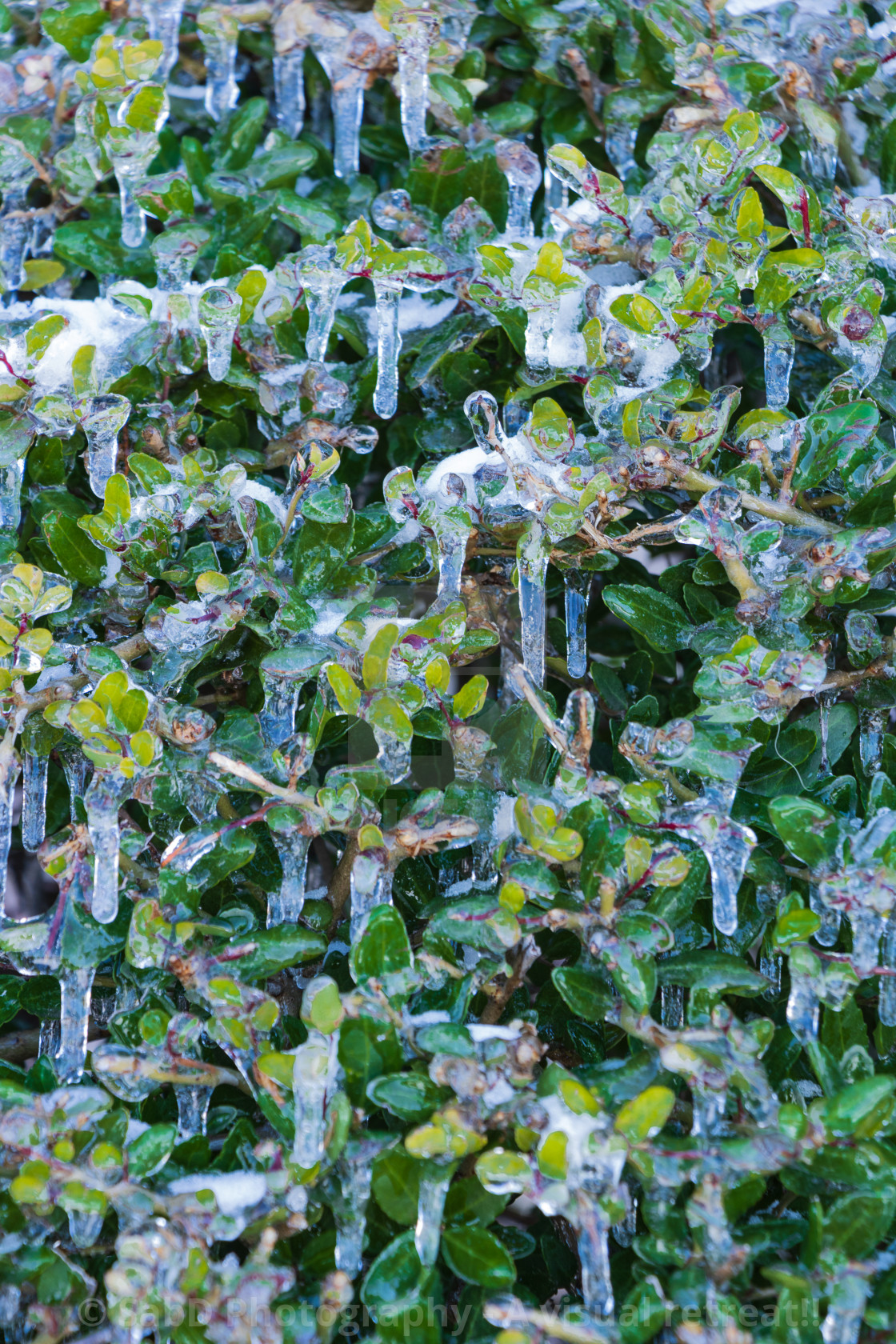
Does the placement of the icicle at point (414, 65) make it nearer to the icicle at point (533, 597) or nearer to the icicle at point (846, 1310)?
the icicle at point (533, 597)

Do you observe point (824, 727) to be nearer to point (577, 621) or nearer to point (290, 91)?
point (577, 621)

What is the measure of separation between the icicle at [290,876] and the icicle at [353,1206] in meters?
0.27

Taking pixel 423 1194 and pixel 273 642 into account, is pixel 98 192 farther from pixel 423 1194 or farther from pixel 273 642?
pixel 423 1194

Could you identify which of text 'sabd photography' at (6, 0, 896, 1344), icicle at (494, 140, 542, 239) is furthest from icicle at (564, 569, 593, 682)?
icicle at (494, 140, 542, 239)

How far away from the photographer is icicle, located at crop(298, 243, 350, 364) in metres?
1.37

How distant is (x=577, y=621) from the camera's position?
1461mm

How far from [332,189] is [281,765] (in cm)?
90

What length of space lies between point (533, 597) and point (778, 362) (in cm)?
43

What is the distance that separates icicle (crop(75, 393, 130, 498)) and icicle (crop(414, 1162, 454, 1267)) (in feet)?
2.69

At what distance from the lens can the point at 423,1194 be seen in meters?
1.04

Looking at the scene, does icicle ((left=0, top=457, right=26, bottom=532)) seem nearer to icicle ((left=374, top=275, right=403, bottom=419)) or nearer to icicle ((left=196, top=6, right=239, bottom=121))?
icicle ((left=374, top=275, right=403, bottom=419))

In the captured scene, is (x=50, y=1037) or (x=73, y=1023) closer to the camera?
(x=73, y=1023)

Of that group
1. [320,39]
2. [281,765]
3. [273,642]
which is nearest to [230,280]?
[320,39]

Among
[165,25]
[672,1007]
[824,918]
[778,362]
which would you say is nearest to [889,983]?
[824,918]
